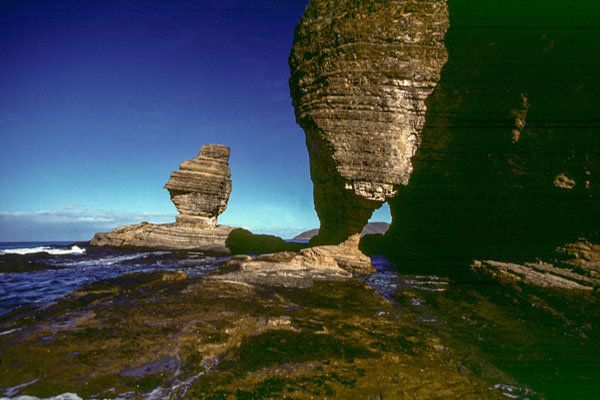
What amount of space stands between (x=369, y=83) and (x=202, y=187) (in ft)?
62.5

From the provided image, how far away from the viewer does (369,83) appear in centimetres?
804

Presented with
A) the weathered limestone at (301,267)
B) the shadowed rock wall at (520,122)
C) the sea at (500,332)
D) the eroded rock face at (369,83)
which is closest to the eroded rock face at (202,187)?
the sea at (500,332)

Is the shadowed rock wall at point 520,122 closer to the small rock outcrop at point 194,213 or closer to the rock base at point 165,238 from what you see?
the rock base at point 165,238

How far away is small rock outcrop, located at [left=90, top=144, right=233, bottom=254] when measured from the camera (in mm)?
19531

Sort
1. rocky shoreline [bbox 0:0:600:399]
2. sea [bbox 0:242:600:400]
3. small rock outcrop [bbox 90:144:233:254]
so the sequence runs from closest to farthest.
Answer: rocky shoreline [bbox 0:0:600:399] < sea [bbox 0:242:600:400] < small rock outcrop [bbox 90:144:233:254]

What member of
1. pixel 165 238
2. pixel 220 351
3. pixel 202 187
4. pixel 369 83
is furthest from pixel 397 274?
pixel 202 187

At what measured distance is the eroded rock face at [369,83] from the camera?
7.81 meters

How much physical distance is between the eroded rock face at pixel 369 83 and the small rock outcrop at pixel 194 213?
14435 mm

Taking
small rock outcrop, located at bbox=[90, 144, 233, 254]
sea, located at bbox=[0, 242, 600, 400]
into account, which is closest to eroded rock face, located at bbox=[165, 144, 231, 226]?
small rock outcrop, located at bbox=[90, 144, 233, 254]

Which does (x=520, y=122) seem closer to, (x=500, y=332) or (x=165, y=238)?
(x=500, y=332)

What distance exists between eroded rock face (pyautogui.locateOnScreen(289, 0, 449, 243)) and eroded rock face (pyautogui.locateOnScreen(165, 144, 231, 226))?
16.9 meters

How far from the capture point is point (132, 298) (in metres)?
4.18

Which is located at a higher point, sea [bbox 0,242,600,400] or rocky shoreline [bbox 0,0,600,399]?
rocky shoreline [bbox 0,0,600,399]

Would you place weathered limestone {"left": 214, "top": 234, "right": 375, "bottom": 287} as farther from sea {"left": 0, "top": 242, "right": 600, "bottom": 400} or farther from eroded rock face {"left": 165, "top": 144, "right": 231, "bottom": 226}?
eroded rock face {"left": 165, "top": 144, "right": 231, "bottom": 226}
